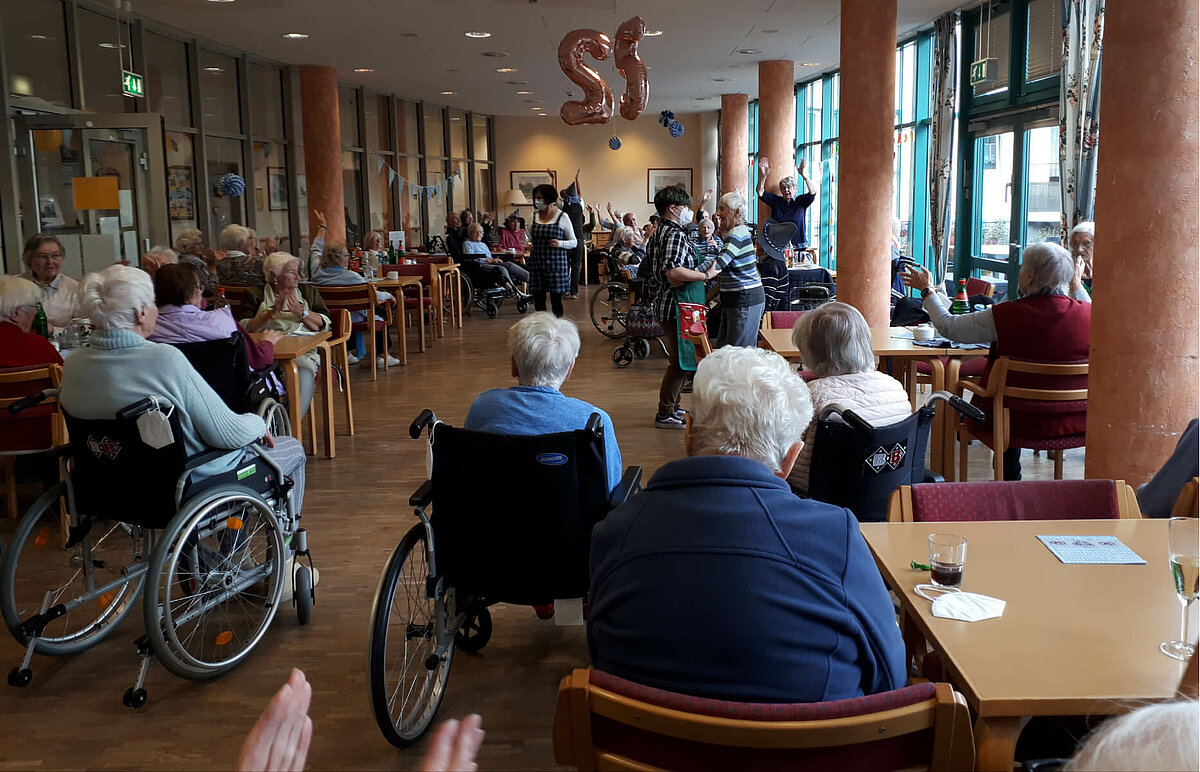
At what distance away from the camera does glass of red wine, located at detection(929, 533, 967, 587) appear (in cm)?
205

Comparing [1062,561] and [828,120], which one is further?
[828,120]

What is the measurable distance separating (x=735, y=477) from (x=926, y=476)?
1.91 metres

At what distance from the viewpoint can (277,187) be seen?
43.9ft

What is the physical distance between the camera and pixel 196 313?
4.47m

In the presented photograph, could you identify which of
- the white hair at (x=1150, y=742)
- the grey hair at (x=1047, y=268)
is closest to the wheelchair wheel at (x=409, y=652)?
the white hair at (x=1150, y=742)

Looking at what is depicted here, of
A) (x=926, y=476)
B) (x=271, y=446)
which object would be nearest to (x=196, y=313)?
(x=271, y=446)

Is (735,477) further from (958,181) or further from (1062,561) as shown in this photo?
(958,181)

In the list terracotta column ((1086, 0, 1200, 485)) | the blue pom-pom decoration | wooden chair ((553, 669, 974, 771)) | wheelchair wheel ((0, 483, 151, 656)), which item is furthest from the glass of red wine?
the blue pom-pom decoration

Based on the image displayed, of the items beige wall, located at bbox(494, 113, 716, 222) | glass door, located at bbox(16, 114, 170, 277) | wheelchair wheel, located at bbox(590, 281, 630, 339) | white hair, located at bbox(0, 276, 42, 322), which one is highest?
beige wall, located at bbox(494, 113, 716, 222)

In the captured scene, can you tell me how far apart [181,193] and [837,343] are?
930 centimetres

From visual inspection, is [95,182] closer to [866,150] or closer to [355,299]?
[355,299]

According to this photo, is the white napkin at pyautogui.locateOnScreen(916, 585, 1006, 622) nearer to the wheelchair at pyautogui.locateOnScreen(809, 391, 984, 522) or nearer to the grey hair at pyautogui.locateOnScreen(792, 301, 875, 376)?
the wheelchair at pyautogui.locateOnScreen(809, 391, 984, 522)

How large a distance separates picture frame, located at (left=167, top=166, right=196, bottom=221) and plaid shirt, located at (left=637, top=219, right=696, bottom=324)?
5.80 m

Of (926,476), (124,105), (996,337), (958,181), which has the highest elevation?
(124,105)
